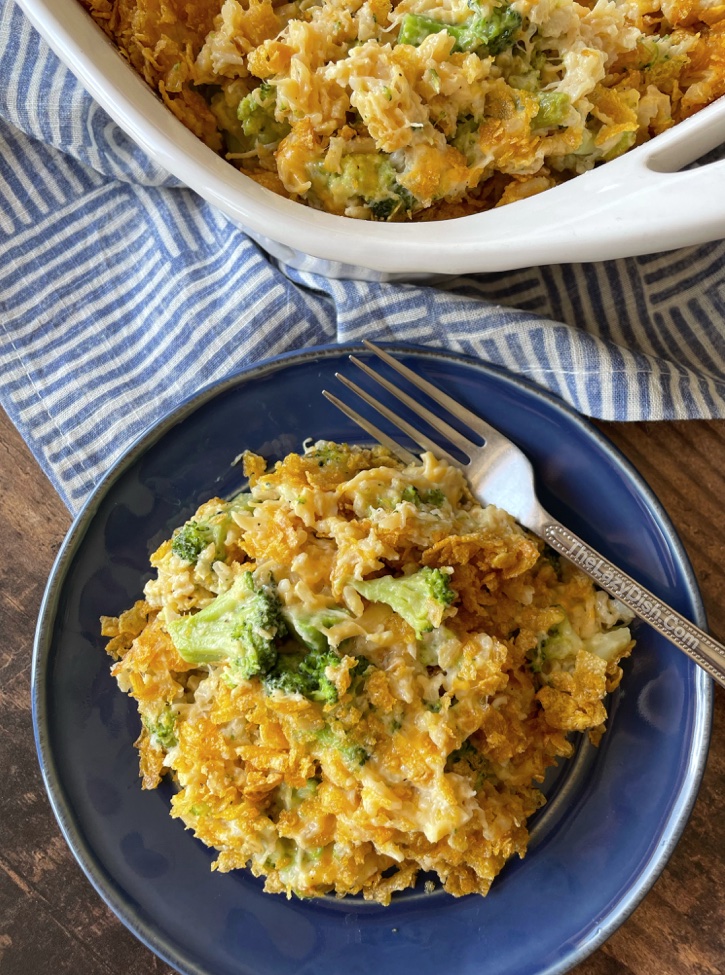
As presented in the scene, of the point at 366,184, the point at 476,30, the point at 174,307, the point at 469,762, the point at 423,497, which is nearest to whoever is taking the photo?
the point at 476,30

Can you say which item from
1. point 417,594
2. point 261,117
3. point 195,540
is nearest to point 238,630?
point 195,540

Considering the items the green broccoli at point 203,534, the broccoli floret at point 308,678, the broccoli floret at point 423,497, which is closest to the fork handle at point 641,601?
the broccoli floret at point 423,497

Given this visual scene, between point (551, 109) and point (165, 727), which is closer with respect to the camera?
point (551, 109)

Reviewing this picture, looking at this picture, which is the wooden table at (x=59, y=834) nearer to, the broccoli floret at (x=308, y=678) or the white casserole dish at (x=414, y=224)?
the white casserole dish at (x=414, y=224)

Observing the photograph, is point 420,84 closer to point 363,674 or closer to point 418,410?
point 418,410

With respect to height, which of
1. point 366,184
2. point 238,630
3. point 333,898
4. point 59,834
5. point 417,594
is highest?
point 366,184

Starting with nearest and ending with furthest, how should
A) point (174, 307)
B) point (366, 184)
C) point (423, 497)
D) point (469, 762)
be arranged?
1. point (366, 184)
2. point (469, 762)
3. point (423, 497)
4. point (174, 307)
